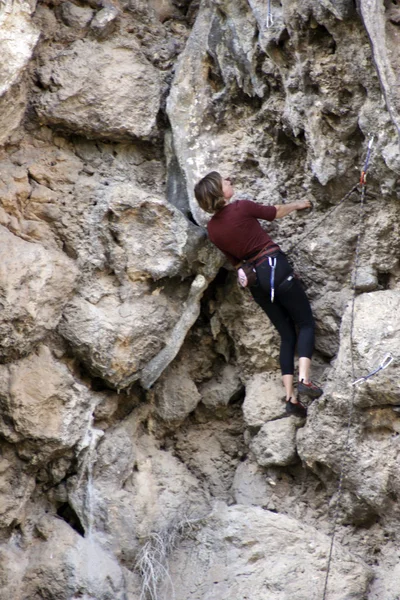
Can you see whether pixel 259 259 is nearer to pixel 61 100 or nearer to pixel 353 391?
pixel 353 391

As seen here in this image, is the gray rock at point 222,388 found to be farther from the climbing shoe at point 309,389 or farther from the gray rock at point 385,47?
the gray rock at point 385,47

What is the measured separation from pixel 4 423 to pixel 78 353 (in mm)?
658

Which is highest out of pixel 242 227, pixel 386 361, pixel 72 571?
pixel 242 227

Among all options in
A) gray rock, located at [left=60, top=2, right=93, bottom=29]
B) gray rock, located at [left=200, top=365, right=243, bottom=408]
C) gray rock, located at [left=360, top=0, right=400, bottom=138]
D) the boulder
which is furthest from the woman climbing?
the boulder

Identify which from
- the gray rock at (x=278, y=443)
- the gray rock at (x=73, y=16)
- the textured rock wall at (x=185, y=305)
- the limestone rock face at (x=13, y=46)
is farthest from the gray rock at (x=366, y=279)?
the gray rock at (x=73, y=16)

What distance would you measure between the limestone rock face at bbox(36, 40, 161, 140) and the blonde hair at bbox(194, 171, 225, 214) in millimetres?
862

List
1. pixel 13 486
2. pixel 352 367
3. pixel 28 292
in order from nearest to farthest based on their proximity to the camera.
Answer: pixel 352 367, pixel 28 292, pixel 13 486

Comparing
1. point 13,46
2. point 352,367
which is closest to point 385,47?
point 352,367

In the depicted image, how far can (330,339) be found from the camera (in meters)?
5.76

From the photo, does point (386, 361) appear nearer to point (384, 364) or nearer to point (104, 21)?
point (384, 364)

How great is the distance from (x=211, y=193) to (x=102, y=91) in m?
1.21

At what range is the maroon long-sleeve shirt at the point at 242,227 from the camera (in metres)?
5.52

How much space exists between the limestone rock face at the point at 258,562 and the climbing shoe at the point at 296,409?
2.20 feet

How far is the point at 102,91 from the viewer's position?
6023mm
